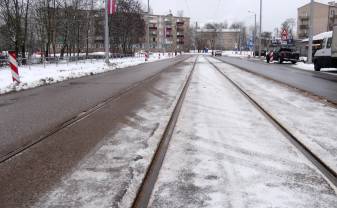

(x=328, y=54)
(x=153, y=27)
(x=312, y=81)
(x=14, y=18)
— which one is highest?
(x=153, y=27)

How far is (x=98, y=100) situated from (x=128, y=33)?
62.0 metres

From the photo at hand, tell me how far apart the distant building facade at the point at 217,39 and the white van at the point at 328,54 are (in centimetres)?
14464

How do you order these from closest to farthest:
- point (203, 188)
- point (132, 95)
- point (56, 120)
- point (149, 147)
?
point (203, 188)
point (149, 147)
point (56, 120)
point (132, 95)

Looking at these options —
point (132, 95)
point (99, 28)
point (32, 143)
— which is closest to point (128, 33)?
point (99, 28)

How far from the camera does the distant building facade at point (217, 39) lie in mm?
177250

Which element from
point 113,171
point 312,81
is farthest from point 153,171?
point 312,81

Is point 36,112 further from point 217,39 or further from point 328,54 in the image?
point 217,39

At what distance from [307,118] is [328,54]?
19457 mm

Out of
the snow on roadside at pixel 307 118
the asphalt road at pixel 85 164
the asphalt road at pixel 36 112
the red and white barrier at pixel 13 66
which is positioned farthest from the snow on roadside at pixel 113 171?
the red and white barrier at pixel 13 66

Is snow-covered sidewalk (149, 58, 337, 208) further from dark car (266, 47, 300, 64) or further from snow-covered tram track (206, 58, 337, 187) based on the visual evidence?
dark car (266, 47, 300, 64)

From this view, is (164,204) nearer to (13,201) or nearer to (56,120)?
(13,201)

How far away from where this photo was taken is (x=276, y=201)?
386 centimetres

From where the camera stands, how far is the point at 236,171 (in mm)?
4738

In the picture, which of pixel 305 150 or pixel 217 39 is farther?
pixel 217 39
